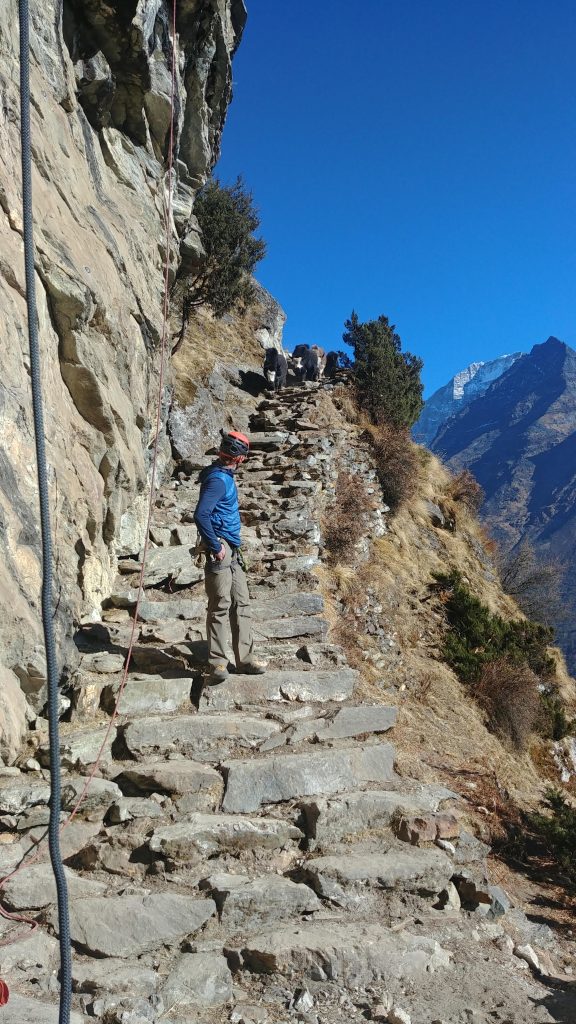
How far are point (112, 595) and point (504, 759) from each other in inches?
210

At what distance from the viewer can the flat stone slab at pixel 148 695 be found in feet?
18.7

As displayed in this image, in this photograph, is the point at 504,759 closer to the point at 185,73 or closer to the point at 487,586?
the point at 487,586

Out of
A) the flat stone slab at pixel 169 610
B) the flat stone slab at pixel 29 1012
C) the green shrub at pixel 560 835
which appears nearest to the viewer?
the flat stone slab at pixel 29 1012

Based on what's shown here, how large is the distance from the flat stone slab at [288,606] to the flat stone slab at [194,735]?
8.21 ft

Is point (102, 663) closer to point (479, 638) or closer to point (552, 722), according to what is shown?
point (479, 638)

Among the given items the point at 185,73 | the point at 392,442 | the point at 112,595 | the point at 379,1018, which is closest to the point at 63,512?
the point at 112,595

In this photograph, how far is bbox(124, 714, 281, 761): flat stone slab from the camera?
5230 millimetres

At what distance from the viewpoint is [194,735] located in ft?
17.6

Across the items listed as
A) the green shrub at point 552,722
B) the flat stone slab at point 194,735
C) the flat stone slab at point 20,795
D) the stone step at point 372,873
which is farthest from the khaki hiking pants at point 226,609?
the green shrub at point 552,722

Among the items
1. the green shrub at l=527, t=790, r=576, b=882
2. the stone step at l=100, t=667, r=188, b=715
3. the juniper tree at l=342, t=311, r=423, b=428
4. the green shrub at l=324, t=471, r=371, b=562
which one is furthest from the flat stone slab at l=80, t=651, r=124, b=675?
the juniper tree at l=342, t=311, r=423, b=428

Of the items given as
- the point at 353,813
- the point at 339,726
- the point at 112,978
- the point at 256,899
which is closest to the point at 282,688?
the point at 339,726

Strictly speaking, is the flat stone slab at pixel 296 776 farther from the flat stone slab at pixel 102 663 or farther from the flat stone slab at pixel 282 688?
the flat stone slab at pixel 102 663

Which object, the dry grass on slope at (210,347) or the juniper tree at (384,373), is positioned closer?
the dry grass on slope at (210,347)

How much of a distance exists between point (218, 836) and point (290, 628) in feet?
11.3
